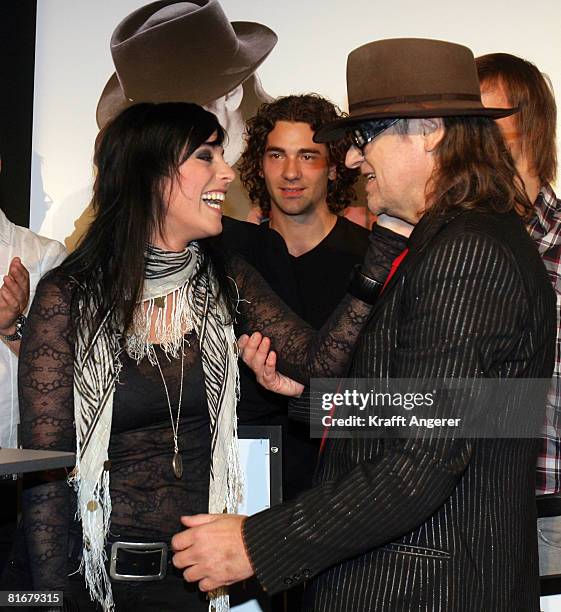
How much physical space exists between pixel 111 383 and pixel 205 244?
0.49 m

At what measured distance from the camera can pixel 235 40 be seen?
369 centimetres

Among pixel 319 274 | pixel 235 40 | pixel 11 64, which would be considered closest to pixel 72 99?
pixel 11 64

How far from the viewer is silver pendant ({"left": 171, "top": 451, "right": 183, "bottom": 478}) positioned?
198cm

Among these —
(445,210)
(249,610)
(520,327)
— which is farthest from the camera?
(249,610)

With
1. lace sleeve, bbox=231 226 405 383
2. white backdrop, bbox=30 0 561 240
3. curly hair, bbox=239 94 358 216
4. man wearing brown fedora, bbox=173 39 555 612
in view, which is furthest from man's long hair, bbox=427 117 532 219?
white backdrop, bbox=30 0 561 240

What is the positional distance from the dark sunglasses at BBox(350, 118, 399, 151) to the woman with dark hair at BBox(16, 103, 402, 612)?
0.94 feet

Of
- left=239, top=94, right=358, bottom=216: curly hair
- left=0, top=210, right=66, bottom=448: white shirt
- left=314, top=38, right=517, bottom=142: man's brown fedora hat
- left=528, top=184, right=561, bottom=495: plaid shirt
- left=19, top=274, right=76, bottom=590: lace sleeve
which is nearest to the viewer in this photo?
left=314, top=38, right=517, bottom=142: man's brown fedora hat

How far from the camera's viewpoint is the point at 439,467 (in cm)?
131

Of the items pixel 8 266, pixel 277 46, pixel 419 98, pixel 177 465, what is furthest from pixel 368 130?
pixel 277 46

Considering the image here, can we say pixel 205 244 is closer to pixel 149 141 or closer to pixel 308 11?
pixel 149 141

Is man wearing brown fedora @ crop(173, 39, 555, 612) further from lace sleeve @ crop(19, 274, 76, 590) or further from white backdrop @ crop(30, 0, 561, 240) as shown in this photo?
white backdrop @ crop(30, 0, 561, 240)

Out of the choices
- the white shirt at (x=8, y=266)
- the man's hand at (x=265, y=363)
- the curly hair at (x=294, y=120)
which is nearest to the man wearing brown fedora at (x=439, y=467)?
the man's hand at (x=265, y=363)

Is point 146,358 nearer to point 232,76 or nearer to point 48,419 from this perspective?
point 48,419

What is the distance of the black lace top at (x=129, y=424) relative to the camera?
1916 mm
